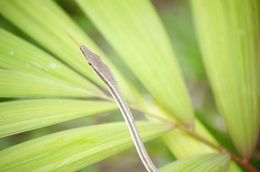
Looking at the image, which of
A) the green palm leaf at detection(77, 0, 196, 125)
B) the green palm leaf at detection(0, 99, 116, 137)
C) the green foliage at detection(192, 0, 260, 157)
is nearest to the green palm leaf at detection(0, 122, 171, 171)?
the green palm leaf at detection(0, 99, 116, 137)

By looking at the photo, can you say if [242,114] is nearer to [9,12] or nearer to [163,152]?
[163,152]

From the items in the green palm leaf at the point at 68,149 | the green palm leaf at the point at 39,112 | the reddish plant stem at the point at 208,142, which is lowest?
the reddish plant stem at the point at 208,142

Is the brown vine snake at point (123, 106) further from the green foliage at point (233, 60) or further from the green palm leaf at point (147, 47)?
the green foliage at point (233, 60)

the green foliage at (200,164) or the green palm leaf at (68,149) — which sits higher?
the green palm leaf at (68,149)

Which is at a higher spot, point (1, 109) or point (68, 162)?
point (1, 109)

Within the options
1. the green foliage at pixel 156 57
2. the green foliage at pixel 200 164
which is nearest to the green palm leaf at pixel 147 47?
the green foliage at pixel 156 57

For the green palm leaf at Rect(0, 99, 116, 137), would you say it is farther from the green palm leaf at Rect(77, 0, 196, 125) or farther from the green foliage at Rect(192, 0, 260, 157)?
the green foliage at Rect(192, 0, 260, 157)

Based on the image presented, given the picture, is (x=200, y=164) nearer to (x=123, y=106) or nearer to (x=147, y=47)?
(x=123, y=106)

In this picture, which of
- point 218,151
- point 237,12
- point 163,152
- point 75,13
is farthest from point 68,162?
point 75,13
